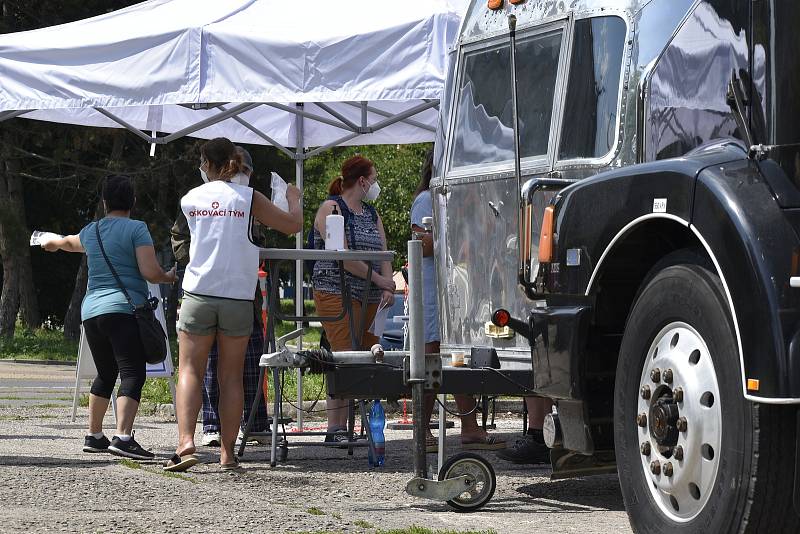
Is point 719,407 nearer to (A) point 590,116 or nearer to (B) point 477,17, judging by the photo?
(A) point 590,116

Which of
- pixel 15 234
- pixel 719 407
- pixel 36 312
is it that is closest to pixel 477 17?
pixel 719 407

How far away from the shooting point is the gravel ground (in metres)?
6.00

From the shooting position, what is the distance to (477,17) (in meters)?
7.56

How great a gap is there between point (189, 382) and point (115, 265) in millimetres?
1134

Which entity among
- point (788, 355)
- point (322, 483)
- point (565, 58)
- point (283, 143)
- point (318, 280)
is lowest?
point (322, 483)

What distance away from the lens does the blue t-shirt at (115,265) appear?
8.88 meters

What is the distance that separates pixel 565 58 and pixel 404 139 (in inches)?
276

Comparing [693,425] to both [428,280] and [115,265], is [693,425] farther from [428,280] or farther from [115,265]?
[115,265]

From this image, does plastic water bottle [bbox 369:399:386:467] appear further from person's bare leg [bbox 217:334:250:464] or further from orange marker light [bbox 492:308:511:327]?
orange marker light [bbox 492:308:511:327]

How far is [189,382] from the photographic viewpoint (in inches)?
321

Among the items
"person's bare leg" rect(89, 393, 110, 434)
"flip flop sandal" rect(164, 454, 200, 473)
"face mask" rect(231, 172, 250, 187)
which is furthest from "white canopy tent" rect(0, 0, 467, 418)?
"flip flop sandal" rect(164, 454, 200, 473)

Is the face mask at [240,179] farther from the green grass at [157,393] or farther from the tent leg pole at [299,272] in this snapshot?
the green grass at [157,393]

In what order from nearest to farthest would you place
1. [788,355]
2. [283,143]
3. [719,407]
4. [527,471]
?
[788,355], [719,407], [527,471], [283,143]

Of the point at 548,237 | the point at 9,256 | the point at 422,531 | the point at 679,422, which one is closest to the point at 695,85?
the point at 548,237
